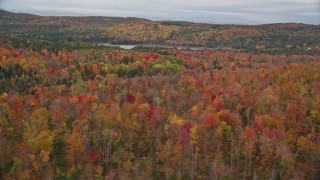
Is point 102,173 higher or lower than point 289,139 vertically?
lower

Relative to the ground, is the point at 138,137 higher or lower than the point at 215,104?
lower

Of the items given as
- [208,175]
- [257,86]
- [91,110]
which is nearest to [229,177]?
[208,175]

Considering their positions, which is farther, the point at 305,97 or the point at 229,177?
the point at 305,97

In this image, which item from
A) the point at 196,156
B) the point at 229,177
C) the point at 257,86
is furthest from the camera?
the point at 257,86

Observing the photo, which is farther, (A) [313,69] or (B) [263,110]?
(A) [313,69]

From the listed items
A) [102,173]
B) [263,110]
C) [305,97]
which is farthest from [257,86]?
[102,173]

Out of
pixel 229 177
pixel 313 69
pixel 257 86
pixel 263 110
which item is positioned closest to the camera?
pixel 229 177

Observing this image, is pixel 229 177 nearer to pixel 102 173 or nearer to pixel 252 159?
pixel 252 159

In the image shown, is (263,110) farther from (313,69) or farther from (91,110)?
(313,69)

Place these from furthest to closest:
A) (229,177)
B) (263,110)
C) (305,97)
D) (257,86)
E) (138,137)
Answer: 1. (257,86)
2. (305,97)
3. (263,110)
4. (138,137)
5. (229,177)
